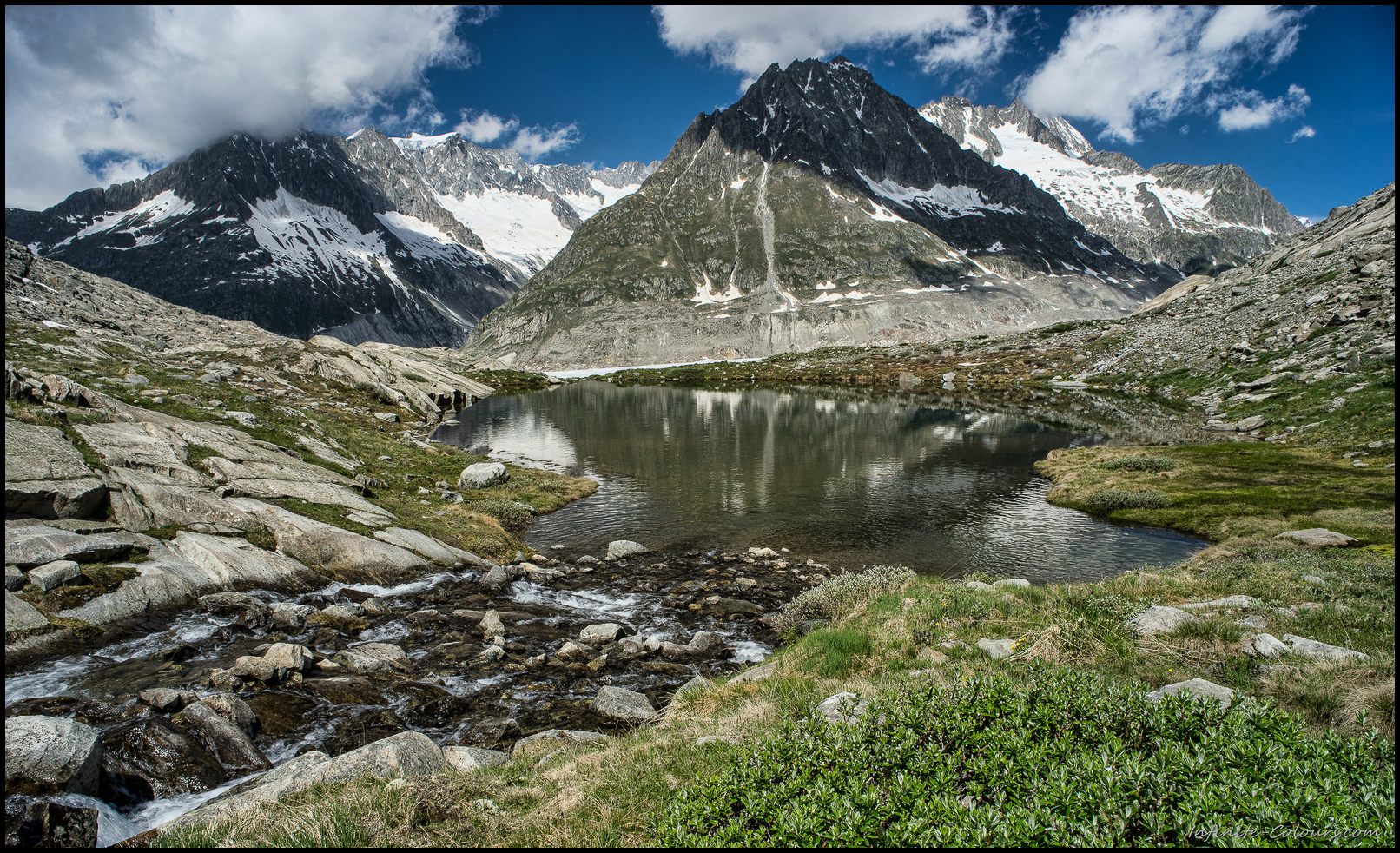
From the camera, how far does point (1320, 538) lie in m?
23.2

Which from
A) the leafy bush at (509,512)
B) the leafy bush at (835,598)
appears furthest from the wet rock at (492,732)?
the leafy bush at (509,512)

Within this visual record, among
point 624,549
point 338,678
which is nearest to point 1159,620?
point 338,678

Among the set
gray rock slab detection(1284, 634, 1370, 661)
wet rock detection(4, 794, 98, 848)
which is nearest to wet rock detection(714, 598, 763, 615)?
gray rock slab detection(1284, 634, 1370, 661)

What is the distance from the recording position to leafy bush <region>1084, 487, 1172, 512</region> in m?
33.9

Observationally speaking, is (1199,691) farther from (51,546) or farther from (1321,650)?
(51,546)

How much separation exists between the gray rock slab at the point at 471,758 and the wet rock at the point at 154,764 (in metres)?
4.03

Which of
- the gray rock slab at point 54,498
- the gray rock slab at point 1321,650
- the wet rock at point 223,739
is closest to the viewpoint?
the gray rock slab at point 1321,650

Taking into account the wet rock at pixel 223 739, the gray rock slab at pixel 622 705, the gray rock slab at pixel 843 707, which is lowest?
the gray rock slab at pixel 622 705

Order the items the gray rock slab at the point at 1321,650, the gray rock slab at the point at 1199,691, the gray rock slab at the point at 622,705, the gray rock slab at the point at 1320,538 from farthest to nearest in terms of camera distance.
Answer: the gray rock slab at the point at 1320,538, the gray rock slab at the point at 622,705, the gray rock slab at the point at 1321,650, the gray rock slab at the point at 1199,691

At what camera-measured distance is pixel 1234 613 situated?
12141 mm

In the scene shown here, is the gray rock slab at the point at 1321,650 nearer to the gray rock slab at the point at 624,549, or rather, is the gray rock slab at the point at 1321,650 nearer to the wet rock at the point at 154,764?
the wet rock at the point at 154,764

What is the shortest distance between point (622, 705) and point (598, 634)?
522 centimetres

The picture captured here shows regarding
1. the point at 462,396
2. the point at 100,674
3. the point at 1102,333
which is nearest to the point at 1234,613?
the point at 100,674

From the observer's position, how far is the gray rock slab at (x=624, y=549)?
94.0 ft
